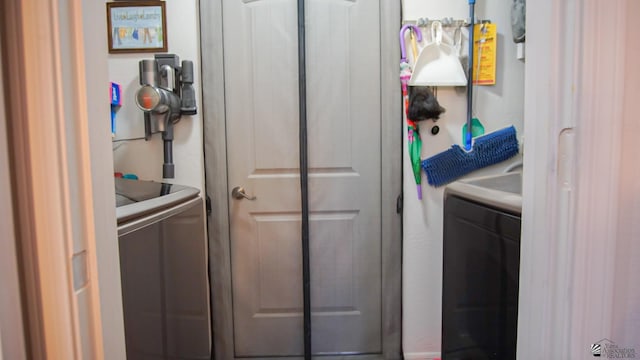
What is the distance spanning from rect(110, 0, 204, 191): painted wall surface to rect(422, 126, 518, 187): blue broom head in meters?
1.10

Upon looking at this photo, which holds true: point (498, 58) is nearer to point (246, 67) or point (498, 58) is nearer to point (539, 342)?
point (246, 67)

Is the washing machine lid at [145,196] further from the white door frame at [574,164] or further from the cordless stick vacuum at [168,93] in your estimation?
the white door frame at [574,164]

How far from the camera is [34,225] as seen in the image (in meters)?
0.37

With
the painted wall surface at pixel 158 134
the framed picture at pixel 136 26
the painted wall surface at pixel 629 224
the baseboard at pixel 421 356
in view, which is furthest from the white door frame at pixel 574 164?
the framed picture at pixel 136 26

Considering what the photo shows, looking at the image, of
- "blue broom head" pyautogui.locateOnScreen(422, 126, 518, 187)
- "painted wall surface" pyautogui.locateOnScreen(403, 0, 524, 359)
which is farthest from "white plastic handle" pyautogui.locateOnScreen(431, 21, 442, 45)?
"blue broom head" pyautogui.locateOnScreen(422, 126, 518, 187)

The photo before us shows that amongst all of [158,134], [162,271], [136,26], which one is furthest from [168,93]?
[162,271]

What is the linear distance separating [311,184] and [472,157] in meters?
0.78

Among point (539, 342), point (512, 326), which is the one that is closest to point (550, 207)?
point (539, 342)

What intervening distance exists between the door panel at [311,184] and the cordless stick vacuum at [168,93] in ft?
0.60

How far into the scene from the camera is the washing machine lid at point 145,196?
794mm

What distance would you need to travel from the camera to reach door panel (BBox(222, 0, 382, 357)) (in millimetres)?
1613

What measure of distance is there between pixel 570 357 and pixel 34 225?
684mm

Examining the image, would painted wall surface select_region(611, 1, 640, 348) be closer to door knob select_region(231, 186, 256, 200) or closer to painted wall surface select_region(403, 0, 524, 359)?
painted wall surface select_region(403, 0, 524, 359)

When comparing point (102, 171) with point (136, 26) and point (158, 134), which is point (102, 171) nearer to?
point (158, 134)
